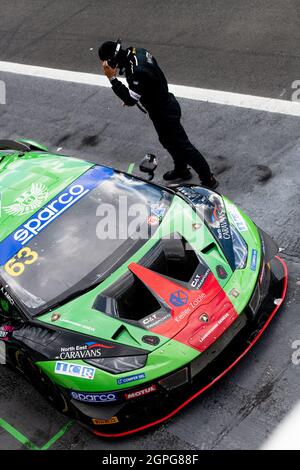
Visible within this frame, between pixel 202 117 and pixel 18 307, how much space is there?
4.46m

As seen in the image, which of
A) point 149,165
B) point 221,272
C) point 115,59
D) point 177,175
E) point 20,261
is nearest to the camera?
point 221,272

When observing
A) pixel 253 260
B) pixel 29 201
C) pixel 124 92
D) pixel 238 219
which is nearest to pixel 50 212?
pixel 29 201

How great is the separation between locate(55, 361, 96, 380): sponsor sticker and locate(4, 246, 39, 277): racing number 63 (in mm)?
887

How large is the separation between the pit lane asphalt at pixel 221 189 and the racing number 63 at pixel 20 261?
1.09m

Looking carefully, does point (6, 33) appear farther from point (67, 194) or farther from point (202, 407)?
point (202, 407)

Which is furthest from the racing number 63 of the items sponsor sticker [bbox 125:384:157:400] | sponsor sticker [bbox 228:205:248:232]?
sponsor sticker [bbox 228:205:248:232]

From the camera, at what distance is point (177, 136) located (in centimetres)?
740

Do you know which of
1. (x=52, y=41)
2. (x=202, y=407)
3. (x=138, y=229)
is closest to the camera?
(x=202, y=407)

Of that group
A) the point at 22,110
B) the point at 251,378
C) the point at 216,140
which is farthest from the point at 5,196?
the point at 22,110

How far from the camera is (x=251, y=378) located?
5.36m

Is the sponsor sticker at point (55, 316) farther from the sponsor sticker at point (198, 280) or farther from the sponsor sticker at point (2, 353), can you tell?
the sponsor sticker at point (198, 280)

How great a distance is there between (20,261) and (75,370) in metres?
1.08

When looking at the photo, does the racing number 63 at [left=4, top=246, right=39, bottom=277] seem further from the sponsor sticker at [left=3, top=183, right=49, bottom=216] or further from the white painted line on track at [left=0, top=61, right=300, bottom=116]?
the white painted line on track at [left=0, top=61, right=300, bottom=116]

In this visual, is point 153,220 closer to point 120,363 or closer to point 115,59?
point 120,363
